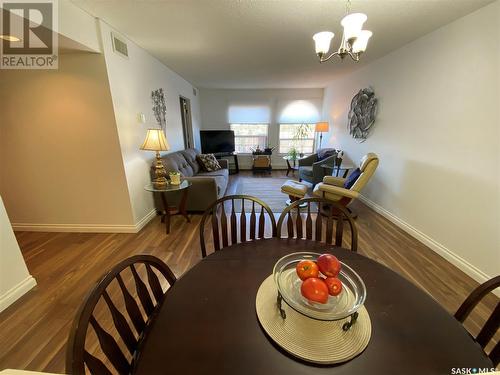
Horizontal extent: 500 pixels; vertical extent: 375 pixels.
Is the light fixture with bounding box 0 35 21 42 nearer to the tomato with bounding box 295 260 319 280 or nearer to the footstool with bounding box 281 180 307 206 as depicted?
the tomato with bounding box 295 260 319 280

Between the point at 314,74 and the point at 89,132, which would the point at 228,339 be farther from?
the point at 314,74

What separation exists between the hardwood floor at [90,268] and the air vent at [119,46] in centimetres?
219

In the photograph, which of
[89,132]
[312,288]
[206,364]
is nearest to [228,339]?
[206,364]

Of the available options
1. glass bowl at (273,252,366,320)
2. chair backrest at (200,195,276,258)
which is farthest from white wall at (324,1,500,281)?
chair backrest at (200,195,276,258)

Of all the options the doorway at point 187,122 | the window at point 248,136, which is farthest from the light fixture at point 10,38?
the window at point 248,136

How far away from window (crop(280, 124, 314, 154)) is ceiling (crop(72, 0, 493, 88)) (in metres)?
2.94

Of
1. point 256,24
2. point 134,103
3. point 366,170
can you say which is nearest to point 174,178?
point 134,103

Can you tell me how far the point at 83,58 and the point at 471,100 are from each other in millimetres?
3881

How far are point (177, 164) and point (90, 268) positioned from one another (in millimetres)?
1957

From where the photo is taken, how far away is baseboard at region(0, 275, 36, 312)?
5.33ft

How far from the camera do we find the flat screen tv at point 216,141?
595 cm

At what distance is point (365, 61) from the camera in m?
3.50

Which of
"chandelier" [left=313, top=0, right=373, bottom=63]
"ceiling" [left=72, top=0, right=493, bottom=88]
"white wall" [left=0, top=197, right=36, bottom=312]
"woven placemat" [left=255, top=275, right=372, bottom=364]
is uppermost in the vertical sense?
"ceiling" [left=72, top=0, right=493, bottom=88]

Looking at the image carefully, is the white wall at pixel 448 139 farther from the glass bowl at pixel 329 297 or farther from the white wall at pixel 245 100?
the white wall at pixel 245 100
